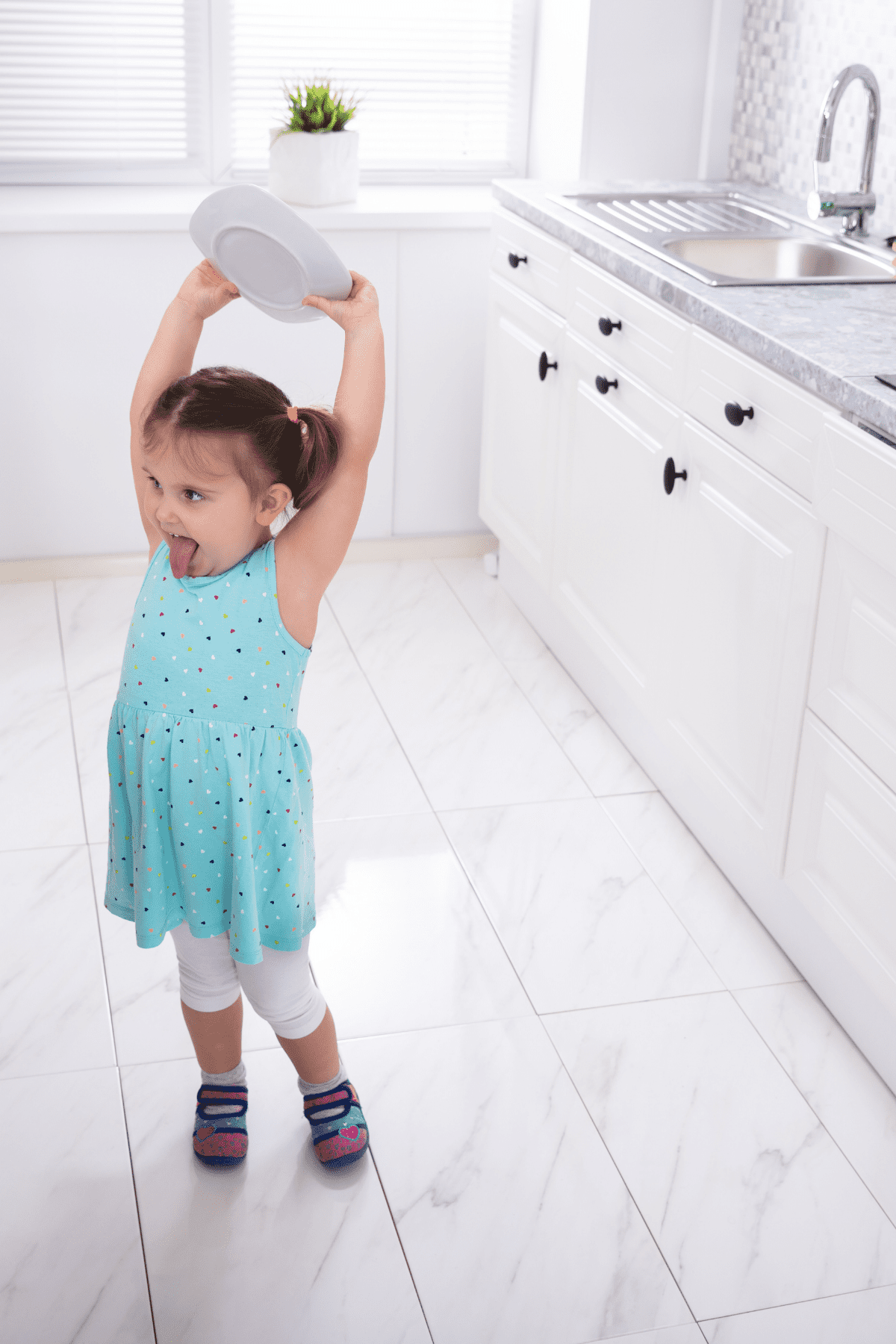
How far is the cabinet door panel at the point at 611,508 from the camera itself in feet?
7.36

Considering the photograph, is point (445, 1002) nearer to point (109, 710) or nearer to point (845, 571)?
point (845, 571)

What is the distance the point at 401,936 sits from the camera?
202 centimetres

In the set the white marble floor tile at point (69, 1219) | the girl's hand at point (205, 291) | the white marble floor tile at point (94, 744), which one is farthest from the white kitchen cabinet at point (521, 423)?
the white marble floor tile at point (69, 1219)

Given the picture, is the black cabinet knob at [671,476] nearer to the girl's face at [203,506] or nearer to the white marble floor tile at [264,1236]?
the girl's face at [203,506]

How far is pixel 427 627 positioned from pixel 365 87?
4.45ft

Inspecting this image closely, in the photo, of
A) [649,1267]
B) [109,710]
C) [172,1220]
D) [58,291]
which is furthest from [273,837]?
[58,291]

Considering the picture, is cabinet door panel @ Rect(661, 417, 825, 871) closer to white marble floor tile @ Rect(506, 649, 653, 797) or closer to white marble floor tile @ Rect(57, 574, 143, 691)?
white marble floor tile @ Rect(506, 649, 653, 797)

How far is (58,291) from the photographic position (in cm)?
296

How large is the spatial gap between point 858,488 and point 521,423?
4.44ft

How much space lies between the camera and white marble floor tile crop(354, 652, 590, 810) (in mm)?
2424

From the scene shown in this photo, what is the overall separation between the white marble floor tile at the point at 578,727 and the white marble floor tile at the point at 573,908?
0.10 metres

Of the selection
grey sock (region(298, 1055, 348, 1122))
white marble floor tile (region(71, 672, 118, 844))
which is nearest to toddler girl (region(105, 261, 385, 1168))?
grey sock (region(298, 1055, 348, 1122))

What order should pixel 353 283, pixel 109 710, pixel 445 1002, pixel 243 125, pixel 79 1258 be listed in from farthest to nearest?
pixel 243 125 → pixel 109 710 → pixel 445 1002 → pixel 79 1258 → pixel 353 283

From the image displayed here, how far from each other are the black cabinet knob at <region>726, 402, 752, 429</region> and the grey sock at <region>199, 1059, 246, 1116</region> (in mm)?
1069
